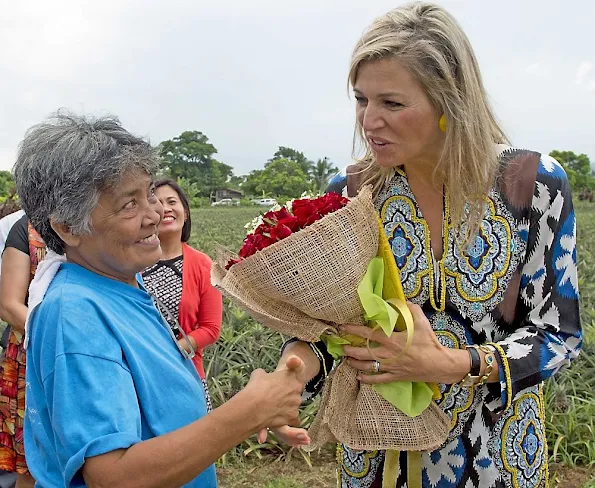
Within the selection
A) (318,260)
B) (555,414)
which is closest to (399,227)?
(318,260)

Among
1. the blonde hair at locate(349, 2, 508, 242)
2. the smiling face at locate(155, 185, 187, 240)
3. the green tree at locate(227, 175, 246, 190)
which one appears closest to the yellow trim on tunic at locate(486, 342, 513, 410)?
the blonde hair at locate(349, 2, 508, 242)

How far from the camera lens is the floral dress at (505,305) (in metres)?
2.05

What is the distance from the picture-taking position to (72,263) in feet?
6.26

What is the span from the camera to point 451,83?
202cm

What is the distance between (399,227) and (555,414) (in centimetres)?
343

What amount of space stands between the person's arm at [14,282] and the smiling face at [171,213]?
0.80 meters

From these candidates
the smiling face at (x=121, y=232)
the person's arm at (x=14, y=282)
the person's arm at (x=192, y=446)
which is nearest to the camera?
the person's arm at (x=192, y=446)

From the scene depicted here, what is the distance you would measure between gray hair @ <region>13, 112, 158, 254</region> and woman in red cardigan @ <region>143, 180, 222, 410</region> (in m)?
2.04

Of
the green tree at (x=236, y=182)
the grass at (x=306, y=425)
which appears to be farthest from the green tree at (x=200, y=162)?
the grass at (x=306, y=425)

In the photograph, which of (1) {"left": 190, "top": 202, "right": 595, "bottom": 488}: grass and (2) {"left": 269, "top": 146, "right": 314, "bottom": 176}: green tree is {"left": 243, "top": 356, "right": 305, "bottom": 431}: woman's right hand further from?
(2) {"left": 269, "top": 146, "right": 314, "bottom": 176}: green tree

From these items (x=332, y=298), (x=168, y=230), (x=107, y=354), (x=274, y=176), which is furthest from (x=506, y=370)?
(x=274, y=176)

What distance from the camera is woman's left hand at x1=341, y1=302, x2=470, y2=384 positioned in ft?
6.37

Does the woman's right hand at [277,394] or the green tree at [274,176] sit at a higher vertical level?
the woman's right hand at [277,394]

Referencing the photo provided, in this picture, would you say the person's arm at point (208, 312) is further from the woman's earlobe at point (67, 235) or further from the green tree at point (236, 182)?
the green tree at point (236, 182)
